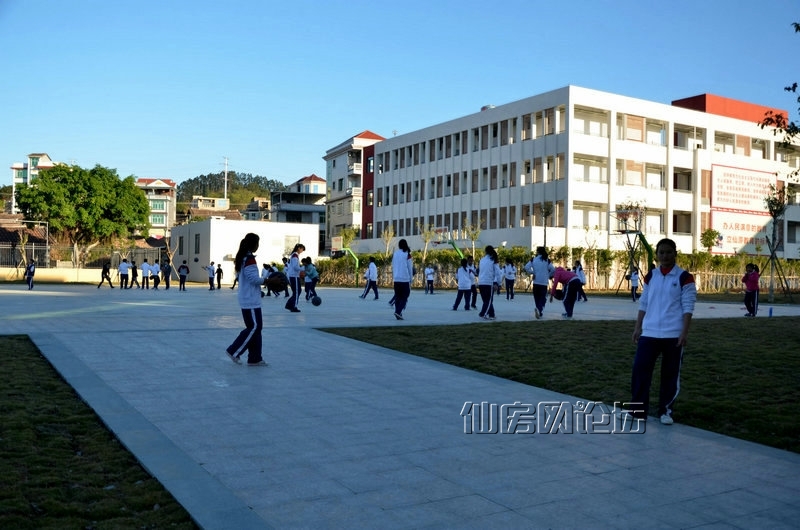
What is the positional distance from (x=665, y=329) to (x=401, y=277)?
36.1ft

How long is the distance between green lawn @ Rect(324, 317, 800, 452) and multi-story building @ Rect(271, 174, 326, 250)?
3108 inches

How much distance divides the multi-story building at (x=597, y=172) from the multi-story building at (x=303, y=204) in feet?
106

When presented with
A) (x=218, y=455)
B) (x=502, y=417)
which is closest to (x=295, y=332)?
(x=502, y=417)

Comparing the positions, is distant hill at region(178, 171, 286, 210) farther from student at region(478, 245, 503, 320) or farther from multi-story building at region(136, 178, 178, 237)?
student at region(478, 245, 503, 320)

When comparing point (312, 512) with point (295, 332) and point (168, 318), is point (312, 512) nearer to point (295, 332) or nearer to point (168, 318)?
point (295, 332)

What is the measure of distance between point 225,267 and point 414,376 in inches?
2160

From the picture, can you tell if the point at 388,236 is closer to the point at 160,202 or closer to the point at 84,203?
the point at 84,203

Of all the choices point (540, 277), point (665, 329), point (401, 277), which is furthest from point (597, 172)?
point (665, 329)

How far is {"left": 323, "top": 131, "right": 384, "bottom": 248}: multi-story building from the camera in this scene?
254 feet

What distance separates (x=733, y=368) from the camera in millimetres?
9992

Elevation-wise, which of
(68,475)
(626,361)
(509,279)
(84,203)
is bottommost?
(68,475)

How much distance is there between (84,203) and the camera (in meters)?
62.8

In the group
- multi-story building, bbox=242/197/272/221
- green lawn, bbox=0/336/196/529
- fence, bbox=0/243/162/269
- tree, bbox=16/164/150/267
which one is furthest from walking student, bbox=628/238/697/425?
multi-story building, bbox=242/197/272/221

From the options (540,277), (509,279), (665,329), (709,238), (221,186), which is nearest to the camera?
(665,329)
